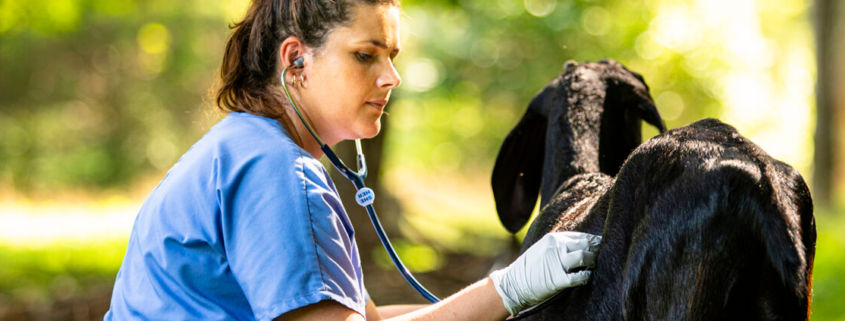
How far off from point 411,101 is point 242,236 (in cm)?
1048

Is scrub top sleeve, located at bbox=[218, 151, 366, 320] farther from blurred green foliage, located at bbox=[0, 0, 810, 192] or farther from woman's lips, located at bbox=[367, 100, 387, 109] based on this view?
blurred green foliage, located at bbox=[0, 0, 810, 192]

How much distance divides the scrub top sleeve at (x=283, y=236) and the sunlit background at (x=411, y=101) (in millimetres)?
1070

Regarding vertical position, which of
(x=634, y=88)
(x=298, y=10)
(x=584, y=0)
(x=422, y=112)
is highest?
(x=584, y=0)

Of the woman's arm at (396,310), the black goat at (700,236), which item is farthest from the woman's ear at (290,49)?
Result: the woman's arm at (396,310)

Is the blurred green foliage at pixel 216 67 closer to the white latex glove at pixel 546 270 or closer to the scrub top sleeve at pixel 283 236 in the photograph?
the scrub top sleeve at pixel 283 236

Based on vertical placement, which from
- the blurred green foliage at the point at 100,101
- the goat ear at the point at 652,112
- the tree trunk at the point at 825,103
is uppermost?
the tree trunk at the point at 825,103

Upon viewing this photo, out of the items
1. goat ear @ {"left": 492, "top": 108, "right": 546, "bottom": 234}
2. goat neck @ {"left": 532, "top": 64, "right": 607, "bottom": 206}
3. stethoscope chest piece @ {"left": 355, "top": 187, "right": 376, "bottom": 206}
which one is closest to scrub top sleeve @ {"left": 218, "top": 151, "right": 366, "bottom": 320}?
stethoscope chest piece @ {"left": 355, "top": 187, "right": 376, "bottom": 206}

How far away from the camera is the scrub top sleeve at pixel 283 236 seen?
1588mm

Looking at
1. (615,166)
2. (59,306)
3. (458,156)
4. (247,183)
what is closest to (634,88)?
(615,166)

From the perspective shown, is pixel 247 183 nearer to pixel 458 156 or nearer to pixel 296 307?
pixel 296 307

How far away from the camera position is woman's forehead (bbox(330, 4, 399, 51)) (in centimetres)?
192

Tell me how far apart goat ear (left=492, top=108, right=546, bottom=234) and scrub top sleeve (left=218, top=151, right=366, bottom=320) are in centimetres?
126

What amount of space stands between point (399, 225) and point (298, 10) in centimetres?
715

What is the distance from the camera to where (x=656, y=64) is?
28.5 ft
